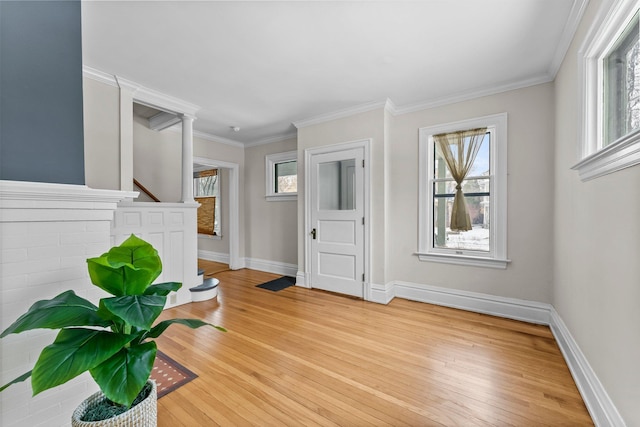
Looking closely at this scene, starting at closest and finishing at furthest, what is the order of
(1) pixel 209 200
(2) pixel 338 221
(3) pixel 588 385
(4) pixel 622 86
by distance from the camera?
(4) pixel 622 86, (3) pixel 588 385, (2) pixel 338 221, (1) pixel 209 200

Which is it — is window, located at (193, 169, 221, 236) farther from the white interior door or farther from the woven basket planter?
the woven basket planter

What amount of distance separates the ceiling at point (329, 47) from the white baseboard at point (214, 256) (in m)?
3.46

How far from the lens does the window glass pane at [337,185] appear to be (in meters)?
3.62

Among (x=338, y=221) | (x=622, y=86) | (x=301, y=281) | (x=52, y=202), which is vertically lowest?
(x=301, y=281)

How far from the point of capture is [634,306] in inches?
44.4

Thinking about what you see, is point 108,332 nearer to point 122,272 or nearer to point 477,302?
point 122,272

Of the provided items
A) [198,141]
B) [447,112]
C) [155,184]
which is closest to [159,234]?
[155,184]

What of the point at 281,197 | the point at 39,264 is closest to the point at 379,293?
the point at 281,197

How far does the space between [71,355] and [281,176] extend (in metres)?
4.19

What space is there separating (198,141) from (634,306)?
5177mm

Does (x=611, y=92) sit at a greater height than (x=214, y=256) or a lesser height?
greater

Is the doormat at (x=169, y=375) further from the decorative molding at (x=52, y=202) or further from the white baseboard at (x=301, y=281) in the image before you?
the white baseboard at (x=301, y=281)

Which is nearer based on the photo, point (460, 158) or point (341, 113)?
point (460, 158)

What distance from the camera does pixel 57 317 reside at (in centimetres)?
98
